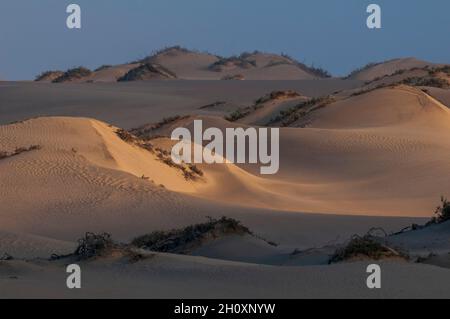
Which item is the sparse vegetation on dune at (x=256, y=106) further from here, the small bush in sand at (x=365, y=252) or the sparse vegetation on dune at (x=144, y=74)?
the small bush in sand at (x=365, y=252)

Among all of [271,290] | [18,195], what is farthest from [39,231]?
[271,290]

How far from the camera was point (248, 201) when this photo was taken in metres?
17.6

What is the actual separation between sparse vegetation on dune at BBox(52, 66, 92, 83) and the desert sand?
60.6 feet

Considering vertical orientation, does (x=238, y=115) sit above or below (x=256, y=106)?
below

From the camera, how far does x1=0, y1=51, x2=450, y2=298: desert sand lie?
6.94 meters

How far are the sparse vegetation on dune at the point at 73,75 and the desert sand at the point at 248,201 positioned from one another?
1847 cm

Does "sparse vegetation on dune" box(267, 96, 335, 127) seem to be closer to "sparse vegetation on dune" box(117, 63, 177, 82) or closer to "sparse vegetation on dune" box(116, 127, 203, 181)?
"sparse vegetation on dune" box(116, 127, 203, 181)

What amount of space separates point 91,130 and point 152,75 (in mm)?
34324

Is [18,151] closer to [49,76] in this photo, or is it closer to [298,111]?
[298,111]

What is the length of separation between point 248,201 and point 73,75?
3719 centimetres

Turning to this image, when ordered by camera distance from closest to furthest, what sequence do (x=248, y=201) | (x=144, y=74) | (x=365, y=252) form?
(x=365, y=252) → (x=248, y=201) → (x=144, y=74)

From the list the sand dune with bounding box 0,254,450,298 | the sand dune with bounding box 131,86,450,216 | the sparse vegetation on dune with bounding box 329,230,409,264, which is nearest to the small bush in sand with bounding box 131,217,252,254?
the sparse vegetation on dune with bounding box 329,230,409,264

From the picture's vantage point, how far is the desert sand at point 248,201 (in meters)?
6.94

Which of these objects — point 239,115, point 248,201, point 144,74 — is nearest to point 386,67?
point 144,74
